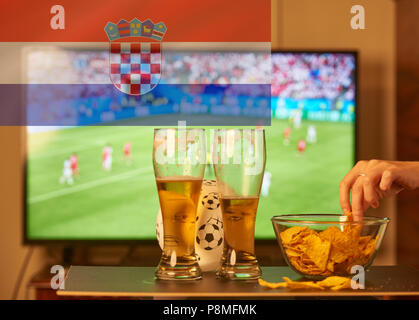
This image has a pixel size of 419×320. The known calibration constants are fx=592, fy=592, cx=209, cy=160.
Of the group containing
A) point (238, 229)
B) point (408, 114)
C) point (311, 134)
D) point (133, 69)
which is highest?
point (133, 69)

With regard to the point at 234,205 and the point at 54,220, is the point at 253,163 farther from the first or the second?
the point at 54,220

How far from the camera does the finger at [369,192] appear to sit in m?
1.05

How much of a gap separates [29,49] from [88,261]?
1.13 meters

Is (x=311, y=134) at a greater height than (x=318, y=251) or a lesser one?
greater

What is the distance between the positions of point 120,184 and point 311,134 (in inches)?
39.9

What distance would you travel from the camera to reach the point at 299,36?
3.22m

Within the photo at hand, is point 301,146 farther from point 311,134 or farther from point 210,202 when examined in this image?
point 210,202

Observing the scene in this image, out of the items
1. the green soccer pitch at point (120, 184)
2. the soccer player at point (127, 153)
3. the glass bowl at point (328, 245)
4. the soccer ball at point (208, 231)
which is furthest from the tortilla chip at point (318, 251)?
the soccer player at point (127, 153)

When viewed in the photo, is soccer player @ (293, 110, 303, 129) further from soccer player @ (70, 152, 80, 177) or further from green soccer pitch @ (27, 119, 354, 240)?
soccer player @ (70, 152, 80, 177)

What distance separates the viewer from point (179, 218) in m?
0.89

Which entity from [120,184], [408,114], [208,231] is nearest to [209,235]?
[208,231]
